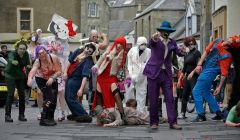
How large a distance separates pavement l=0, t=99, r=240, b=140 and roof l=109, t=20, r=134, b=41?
336 ft

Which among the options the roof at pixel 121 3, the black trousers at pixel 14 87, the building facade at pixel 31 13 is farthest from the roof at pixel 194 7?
the roof at pixel 121 3

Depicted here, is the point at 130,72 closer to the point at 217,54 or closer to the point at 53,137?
the point at 217,54

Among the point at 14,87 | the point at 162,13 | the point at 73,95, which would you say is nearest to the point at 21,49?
the point at 14,87

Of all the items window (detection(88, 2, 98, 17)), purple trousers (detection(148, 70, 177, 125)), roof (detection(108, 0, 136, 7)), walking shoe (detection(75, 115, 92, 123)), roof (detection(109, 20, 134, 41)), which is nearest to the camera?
purple trousers (detection(148, 70, 177, 125))

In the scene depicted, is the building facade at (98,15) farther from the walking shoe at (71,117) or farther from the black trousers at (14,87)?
the black trousers at (14,87)

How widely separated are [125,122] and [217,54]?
7.58 feet

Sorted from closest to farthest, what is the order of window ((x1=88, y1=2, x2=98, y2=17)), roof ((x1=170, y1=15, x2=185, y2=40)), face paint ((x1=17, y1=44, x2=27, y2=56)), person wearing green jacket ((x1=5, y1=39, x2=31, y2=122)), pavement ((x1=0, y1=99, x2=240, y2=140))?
pavement ((x1=0, y1=99, x2=240, y2=140)) < person wearing green jacket ((x1=5, y1=39, x2=31, y2=122)) < face paint ((x1=17, y1=44, x2=27, y2=56)) < roof ((x1=170, y1=15, x2=185, y2=40)) < window ((x1=88, y1=2, x2=98, y2=17))

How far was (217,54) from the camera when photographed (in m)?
14.0

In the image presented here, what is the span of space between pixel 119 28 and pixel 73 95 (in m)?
105

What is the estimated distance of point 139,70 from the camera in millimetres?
14977

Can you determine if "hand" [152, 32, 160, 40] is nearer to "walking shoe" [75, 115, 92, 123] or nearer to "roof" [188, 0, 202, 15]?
"walking shoe" [75, 115, 92, 123]

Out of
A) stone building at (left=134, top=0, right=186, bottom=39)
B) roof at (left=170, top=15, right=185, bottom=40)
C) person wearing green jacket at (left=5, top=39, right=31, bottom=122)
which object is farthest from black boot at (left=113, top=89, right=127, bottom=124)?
stone building at (left=134, top=0, right=186, bottom=39)

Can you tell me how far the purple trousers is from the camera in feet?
40.7

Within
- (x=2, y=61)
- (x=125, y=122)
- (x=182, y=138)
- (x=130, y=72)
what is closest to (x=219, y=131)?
(x=182, y=138)
